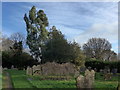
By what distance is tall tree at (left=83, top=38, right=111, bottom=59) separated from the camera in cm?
5520

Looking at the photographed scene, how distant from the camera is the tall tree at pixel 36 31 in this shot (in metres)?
43.5

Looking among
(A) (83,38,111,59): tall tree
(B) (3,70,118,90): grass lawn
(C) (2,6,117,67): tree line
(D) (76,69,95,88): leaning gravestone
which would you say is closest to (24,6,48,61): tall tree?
(C) (2,6,117,67): tree line

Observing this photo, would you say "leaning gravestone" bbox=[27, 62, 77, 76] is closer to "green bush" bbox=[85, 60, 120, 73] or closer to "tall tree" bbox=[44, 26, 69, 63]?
"tall tree" bbox=[44, 26, 69, 63]

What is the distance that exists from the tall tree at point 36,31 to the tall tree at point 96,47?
1404cm

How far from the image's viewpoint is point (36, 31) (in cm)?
4497

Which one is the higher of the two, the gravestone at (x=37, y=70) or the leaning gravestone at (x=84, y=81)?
the leaning gravestone at (x=84, y=81)

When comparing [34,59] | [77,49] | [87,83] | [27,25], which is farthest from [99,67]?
[87,83]

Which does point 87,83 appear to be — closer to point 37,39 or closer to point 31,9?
point 37,39

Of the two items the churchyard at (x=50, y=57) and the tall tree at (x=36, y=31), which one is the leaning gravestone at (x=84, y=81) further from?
the tall tree at (x=36, y=31)

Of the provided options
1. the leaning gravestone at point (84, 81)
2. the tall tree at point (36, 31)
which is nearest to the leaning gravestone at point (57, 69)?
the leaning gravestone at point (84, 81)

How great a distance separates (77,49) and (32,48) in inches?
476

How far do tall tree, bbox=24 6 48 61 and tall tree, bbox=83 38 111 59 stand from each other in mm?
14038

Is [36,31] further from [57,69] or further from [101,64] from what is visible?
[57,69]

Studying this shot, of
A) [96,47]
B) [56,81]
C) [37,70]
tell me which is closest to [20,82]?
[56,81]
